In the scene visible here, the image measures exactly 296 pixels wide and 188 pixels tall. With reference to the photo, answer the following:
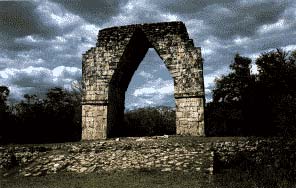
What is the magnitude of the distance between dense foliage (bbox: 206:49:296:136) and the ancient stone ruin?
573 cm

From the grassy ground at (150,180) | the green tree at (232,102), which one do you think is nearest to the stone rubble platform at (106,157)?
the grassy ground at (150,180)

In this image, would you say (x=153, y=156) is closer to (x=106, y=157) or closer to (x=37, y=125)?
(x=106, y=157)

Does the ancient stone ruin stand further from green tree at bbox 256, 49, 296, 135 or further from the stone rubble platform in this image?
green tree at bbox 256, 49, 296, 135

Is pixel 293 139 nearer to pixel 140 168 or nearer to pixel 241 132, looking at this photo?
pixel 140 168

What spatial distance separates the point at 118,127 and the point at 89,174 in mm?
6269

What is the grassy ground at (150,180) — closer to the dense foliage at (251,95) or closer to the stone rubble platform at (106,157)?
the stone rubble platform at (106,157)

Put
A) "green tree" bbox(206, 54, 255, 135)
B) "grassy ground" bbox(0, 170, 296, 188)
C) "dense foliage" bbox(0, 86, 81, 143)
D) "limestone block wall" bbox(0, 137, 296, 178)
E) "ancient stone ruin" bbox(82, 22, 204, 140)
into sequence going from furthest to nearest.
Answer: "green tree" bbox(206, 54, 255, 135), "dense foliage" bbox(0, 86, 81, 143), "ancient stone ruin" bbox(82, 22, 204, 140), "limestone block wall" bbox(0, 137, 296, 178), "grassy ground" bbox(0, 170, 296, 188)

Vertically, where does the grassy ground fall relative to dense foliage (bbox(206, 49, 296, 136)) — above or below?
below

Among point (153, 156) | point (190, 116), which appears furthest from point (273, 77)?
point (153, 156)

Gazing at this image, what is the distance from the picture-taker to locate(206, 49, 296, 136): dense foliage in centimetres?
1728

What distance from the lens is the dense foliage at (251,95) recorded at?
17.3 meters

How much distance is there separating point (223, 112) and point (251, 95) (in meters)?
1.89

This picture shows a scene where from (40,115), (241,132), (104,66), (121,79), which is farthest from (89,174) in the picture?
(241,132)

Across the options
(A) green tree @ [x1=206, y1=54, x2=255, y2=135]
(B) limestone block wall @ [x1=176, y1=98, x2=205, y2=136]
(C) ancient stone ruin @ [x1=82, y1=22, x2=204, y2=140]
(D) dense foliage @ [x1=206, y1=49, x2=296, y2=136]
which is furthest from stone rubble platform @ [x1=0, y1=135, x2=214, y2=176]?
(A) green tree @ [x1=206, y1=54, x2=255, y2=135]
